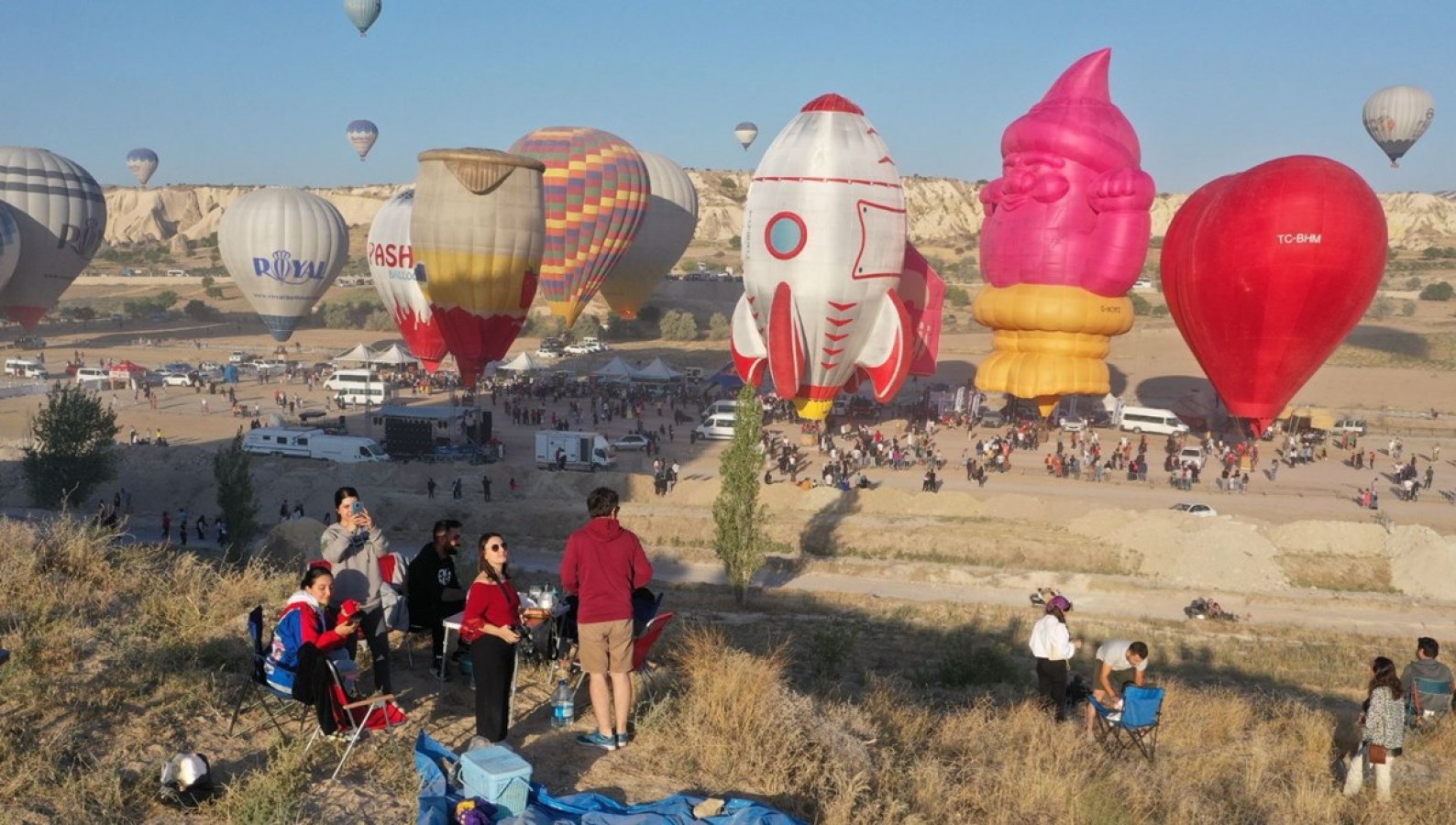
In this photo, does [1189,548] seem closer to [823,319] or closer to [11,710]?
[823,319]

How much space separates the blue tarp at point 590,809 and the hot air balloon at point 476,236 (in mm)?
31175

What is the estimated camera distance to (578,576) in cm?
703

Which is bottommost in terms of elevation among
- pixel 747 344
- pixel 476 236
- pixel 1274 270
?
pixel 747 344

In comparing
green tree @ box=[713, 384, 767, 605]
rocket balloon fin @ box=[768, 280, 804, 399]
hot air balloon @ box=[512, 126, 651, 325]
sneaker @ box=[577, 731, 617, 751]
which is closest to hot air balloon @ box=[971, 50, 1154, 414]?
rocket balloon fin @ box=[768, 280, 804, 399]

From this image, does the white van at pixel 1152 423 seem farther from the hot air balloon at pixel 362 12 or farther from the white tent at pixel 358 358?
the hot air balloon at pixel 362 12

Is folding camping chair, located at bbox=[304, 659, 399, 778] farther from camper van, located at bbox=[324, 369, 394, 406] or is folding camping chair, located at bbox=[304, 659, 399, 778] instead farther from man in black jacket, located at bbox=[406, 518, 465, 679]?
camper van, located at bbox=[324, 369, 394, 406]

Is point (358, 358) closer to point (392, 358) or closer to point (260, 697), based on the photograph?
point (392, 358)

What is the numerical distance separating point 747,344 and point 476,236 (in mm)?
8816

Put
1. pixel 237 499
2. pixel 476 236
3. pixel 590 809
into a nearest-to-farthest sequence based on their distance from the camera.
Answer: pixel 590 809 → pixel 237 499 → pixel 476 236

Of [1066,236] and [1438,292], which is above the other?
[1438,292]

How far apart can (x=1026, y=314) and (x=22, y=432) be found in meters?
33.6

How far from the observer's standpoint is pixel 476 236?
3619 cm

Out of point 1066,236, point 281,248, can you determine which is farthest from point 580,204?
point 1066,236

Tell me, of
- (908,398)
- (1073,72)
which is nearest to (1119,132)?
(1073,72)
